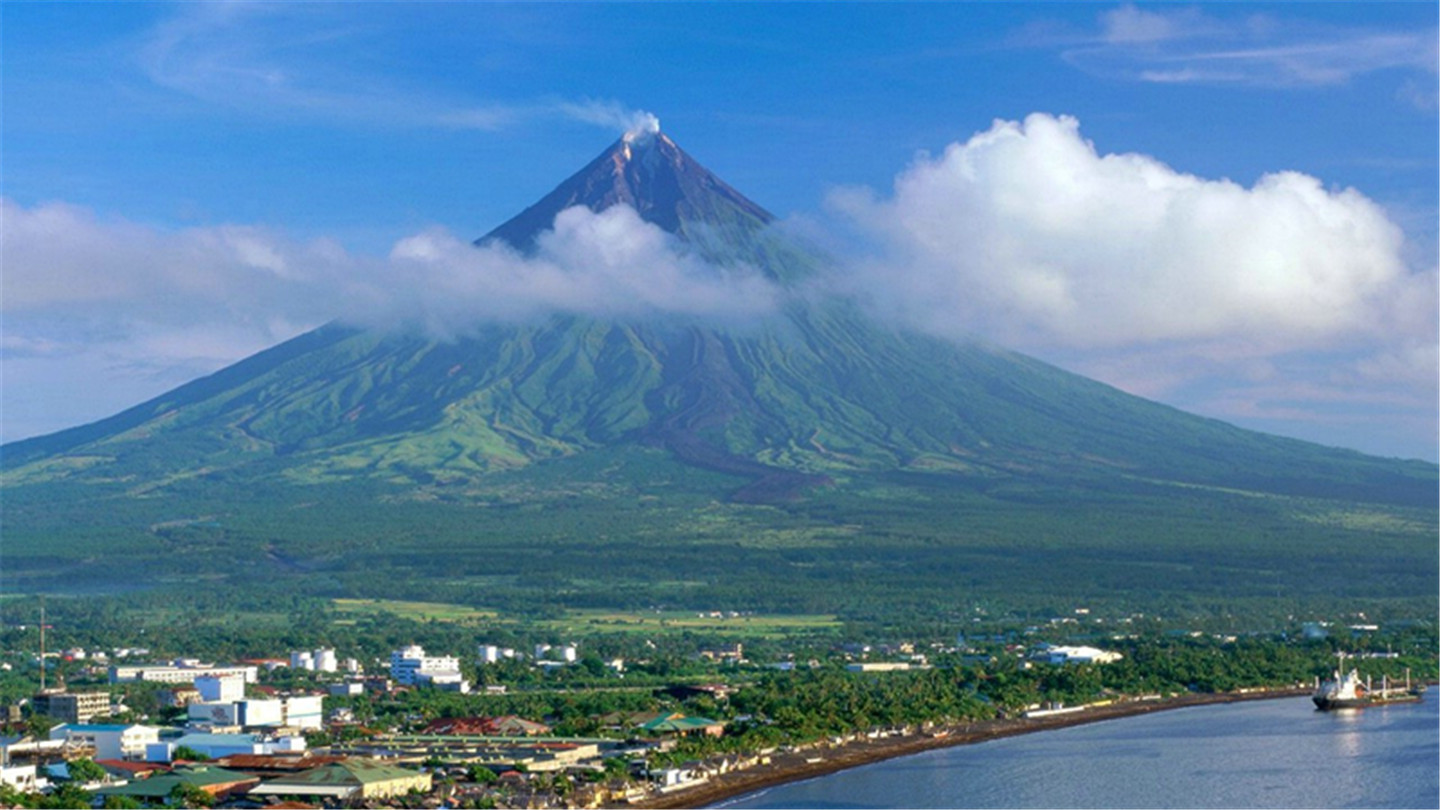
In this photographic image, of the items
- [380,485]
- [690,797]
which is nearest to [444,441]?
[380,485]

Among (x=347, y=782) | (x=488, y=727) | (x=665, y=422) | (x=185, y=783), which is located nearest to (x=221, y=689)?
(x=488, y=727)

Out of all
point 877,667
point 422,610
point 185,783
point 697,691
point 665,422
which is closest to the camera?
point 185,783

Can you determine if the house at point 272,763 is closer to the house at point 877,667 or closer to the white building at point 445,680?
the white building at point 445,680

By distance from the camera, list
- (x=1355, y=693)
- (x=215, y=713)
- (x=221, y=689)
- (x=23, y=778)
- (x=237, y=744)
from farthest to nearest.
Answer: (x=1355, y=693), (x=221, y=689), (x=215, y=713), (x=237, y=744), (x=23, y=778)

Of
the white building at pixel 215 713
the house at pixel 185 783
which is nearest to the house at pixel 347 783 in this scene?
the house at pixel 185 783

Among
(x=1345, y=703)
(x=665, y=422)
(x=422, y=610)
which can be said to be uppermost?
(x=665, y=422)

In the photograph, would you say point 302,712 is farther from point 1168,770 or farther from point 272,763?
point 1168,770
